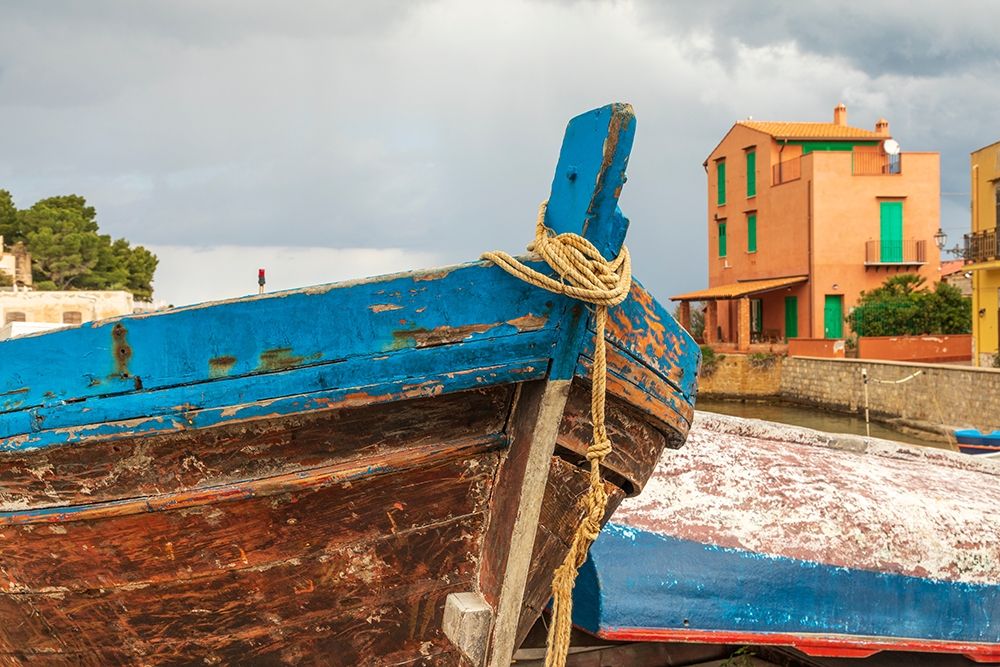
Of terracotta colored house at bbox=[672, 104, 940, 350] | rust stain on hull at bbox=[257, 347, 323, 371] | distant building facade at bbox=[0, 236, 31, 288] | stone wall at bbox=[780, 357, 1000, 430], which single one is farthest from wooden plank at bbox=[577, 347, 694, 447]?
distant building facade at bbox=[0, 236, 31, 288]

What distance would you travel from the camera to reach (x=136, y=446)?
7.97ft

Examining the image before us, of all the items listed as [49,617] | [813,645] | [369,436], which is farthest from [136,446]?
[813,645]

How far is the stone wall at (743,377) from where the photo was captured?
25.3 m

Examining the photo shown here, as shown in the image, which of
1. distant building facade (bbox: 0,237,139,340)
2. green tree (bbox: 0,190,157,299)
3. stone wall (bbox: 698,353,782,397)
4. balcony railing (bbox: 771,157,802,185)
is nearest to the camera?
distant building facade (bbox: 0,237,139,340)

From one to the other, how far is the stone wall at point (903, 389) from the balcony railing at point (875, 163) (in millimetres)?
7119

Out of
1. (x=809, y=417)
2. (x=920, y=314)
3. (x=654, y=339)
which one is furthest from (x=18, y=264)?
(x=654, y=339)

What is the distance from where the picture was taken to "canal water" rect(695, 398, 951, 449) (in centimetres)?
1833

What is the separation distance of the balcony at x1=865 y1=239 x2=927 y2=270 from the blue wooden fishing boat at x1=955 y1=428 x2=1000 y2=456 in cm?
1656

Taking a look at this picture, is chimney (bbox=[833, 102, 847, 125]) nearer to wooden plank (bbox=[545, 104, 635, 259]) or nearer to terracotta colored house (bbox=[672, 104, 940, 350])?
terracotta colored house (bbox=[672, 104, 940, 350])

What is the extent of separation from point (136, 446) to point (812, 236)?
86.1ft

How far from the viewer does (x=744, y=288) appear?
27828 mm

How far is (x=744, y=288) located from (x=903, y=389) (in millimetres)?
8737

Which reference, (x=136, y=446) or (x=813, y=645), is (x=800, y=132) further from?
(x=136, y=446)

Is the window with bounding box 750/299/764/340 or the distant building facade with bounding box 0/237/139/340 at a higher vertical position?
the distant building facade with bounding box 0/237/139/340
